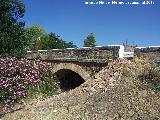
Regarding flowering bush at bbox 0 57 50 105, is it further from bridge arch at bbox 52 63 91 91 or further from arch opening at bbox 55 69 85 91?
arch opening at bbox 55 69 85 91

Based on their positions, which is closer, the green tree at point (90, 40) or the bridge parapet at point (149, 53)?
the bridge parapet at point (149, 53)

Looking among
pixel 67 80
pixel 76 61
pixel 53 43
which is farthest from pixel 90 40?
pixel 76 61

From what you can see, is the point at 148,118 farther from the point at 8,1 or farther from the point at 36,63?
the point at 8,1

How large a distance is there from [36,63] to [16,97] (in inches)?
206

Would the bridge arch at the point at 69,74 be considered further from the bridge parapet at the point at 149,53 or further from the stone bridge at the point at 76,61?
the bridge parapet at the point at 149,53

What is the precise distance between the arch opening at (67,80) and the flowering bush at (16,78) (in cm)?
181

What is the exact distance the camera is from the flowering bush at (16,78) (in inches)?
741

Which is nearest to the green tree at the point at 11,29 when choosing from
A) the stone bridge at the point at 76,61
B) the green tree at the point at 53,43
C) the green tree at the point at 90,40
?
the stone bridge at the point at 76,61

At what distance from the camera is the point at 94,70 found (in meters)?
20.7

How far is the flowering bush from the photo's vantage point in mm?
18828

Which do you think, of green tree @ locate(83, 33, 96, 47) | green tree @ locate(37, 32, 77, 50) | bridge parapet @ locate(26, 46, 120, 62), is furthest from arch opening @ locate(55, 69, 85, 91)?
green tree @ locate(83, 33, 96, 47)

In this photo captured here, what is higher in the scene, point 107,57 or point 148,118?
point 107,57

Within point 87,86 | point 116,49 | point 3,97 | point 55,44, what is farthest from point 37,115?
point 55,44

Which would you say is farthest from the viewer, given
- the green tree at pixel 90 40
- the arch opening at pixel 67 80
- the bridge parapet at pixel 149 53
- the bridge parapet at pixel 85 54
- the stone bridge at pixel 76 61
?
the green tree at pixel 90 40
